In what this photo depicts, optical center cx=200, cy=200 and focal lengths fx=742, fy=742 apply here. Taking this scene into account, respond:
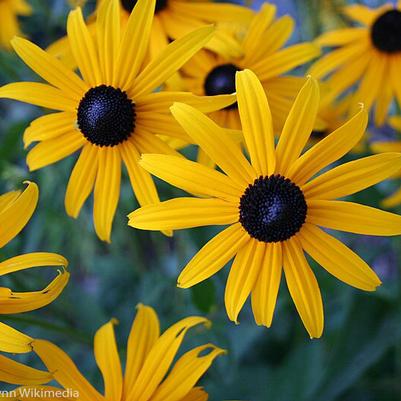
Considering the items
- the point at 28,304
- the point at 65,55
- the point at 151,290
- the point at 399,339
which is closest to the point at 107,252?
the point at 151,290

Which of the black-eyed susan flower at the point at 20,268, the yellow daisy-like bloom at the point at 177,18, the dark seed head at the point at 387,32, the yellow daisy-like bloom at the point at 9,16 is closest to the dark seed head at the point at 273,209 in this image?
the black-eyed susan flower at the point at 20,268

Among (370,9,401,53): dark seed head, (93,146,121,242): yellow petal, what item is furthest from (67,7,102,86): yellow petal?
(370,9,401,53): dark seed head

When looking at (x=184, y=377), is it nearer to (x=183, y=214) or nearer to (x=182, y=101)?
(x=183, y=214)

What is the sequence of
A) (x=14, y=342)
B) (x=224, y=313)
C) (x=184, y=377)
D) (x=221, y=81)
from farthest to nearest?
(x=224, y=313) → (x=221, y=81) → (x=184, y=377) → (x=14, y=342)

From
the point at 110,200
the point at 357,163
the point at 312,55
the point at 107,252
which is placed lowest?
the point at 357,163

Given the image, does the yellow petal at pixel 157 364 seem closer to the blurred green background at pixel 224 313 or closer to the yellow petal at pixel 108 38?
the blurred green background at pixel 224 313

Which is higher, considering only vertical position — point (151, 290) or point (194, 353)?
point (151, 290)

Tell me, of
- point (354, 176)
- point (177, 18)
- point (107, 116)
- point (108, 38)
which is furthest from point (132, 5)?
point (354, 176)

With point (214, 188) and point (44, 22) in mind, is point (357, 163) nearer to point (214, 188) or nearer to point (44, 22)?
point (214, 188)

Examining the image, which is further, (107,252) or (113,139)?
(107,252)
